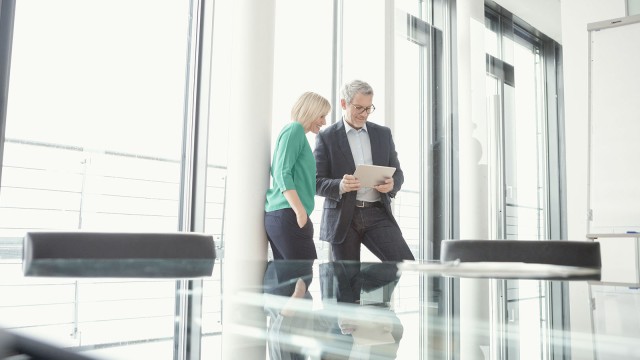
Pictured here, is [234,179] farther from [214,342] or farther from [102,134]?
[214,342]

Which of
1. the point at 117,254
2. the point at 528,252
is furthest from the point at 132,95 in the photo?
the point at 528,252

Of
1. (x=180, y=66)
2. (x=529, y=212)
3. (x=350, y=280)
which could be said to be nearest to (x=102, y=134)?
(x=180, y=66)

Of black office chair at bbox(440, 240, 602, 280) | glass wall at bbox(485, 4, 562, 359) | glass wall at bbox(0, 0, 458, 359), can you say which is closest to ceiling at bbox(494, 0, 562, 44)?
glass wall at bbox(485, 4, 562, 359)

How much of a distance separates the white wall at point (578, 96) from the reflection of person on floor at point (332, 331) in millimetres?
4474

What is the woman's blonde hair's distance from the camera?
3.22 m

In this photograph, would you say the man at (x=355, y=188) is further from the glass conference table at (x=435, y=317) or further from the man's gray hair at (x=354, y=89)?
the glass conference table at (x=435, y=317)

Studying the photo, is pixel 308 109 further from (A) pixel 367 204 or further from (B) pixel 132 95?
(B) pixel 132 95

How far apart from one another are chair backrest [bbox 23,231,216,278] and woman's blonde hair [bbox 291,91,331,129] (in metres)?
1.63

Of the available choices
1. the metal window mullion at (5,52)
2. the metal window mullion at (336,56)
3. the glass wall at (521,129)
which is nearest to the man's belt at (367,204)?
the metal window mullion at (336,56)

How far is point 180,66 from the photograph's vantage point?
3.70 m

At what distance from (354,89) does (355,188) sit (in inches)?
23.8

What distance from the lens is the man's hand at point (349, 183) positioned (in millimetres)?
3035

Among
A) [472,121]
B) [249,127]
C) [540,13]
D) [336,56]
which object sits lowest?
[249,127]

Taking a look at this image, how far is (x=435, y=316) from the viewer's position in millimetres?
800
